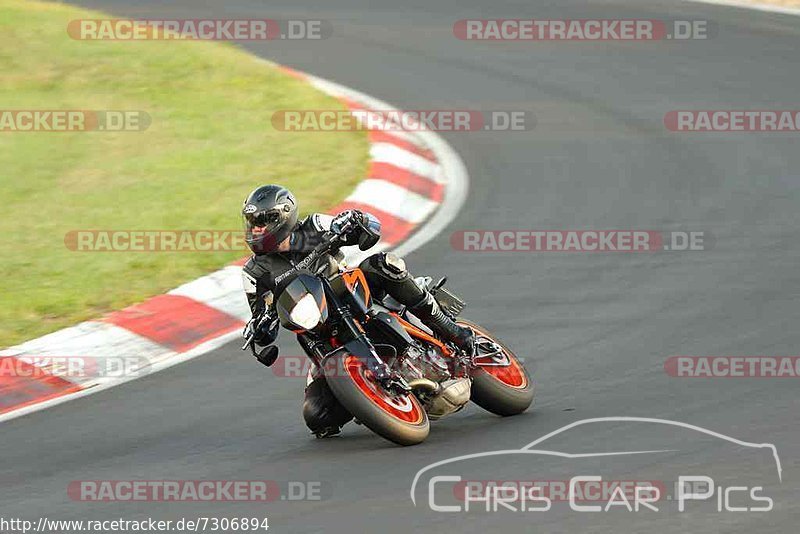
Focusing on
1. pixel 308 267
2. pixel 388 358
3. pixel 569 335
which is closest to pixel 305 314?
pixel 308 267

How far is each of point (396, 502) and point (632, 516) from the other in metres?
1.04

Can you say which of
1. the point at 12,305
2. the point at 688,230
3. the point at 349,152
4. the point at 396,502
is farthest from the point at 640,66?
the point at 396,502

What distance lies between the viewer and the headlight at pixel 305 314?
6938 mm

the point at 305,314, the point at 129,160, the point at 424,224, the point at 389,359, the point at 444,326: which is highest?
the point at 129,160

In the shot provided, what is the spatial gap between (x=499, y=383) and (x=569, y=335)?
1456mm

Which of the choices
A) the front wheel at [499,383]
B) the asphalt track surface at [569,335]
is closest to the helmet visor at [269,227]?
the asphalt track surface at [569,335]

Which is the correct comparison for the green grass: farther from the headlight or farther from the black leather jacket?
the headlight

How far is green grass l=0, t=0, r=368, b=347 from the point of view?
10.5 metres

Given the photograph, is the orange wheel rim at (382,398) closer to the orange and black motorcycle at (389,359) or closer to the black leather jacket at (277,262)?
the orange and black motorcycle at (389,359)

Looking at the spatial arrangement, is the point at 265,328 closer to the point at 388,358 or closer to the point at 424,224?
the point at 388,358

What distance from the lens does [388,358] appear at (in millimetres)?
7430

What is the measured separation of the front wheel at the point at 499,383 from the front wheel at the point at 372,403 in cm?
50

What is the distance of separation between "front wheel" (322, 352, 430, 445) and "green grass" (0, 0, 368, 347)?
3063 millimetres

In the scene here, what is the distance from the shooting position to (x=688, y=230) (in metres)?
11.4
